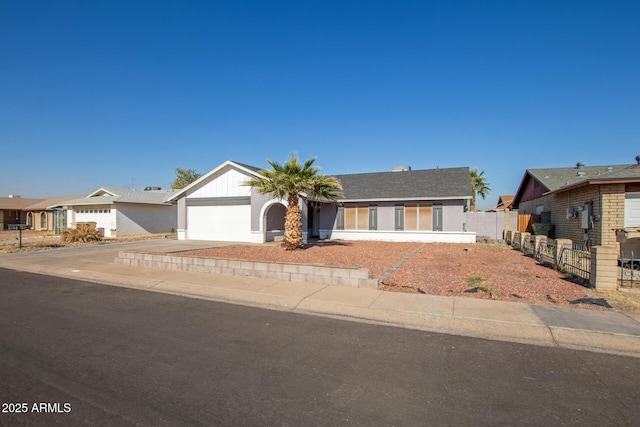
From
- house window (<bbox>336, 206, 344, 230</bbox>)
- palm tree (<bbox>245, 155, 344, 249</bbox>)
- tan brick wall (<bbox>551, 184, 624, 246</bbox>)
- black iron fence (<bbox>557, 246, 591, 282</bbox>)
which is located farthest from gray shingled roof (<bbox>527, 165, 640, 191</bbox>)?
palm tree (<bbox>245, 155, 344, 249</bbox>)

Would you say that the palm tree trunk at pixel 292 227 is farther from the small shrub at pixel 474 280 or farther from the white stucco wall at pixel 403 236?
the white stucco wall at pixel 403 236

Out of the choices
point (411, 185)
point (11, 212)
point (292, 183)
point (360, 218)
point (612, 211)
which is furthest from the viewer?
point (11, 212)

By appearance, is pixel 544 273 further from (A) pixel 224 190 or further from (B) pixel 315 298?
(A) pixel 224 190

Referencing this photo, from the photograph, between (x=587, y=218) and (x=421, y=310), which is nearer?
(x=421, y=310)

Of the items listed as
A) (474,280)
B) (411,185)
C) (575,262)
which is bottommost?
(474,280)

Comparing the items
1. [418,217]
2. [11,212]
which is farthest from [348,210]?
[11,212]

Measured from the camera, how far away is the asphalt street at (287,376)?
3.26 metres

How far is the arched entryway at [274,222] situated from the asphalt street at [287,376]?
14.4 metres

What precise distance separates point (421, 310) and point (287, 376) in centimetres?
354

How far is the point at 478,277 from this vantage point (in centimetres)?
973

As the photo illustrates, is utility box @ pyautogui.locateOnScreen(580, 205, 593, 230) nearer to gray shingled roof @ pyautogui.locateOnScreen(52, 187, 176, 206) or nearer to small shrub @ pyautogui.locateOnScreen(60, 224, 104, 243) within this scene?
gray shingled roof @ pyautogui.locateOnScreen(52, 187, 176, 206)

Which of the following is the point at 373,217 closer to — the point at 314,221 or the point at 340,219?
the point at 340,219

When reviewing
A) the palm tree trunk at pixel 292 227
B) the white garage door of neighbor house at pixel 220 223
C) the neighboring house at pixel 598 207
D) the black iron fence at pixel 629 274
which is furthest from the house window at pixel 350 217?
the black iron fence at pixel 629 274

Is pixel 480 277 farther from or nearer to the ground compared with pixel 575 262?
nearer to the ground
